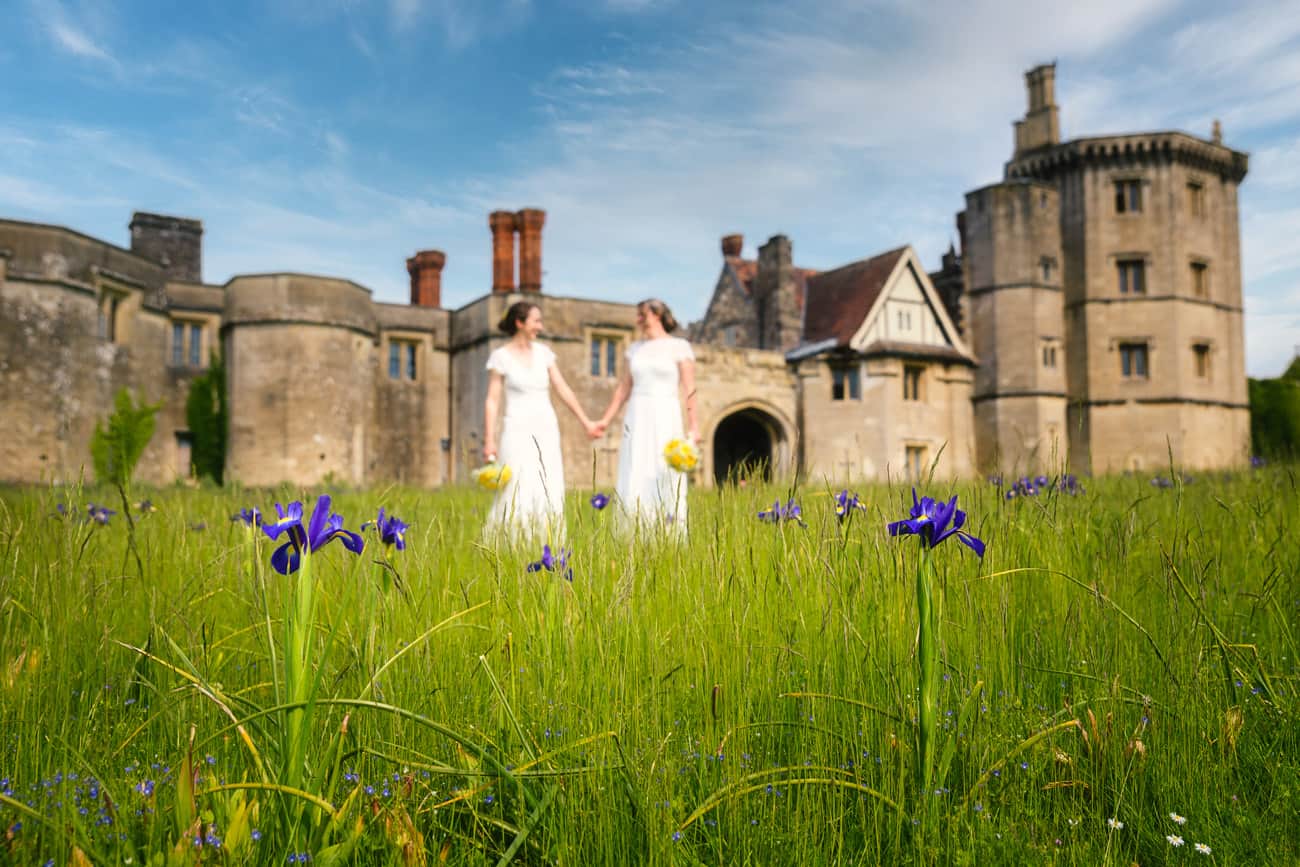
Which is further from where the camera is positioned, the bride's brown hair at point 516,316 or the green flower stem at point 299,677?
the bride's brown hair at point 516,316

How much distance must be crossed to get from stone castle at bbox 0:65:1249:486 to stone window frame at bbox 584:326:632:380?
0.08 metres

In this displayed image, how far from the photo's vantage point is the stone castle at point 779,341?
23.0 metres

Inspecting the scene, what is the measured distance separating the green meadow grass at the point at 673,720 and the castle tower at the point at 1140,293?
102 feet

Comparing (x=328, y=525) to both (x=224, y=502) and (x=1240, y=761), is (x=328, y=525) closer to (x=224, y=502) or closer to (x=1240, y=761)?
(x=1240, y=761)

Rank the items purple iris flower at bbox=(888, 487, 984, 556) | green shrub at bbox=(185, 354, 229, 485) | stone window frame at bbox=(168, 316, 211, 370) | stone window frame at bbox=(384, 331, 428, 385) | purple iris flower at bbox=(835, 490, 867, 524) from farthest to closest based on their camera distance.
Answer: stone window frame at bbox=(384, 331, 428, 385), stone window frame at bbox=(168, 316, 211, 370), green shrub at bbox=(185, 354, 229, 485), purple iris flower at bbox=(835, 490, 867, 524), purple iris flower at bbox=(888, 487, 984, 556)

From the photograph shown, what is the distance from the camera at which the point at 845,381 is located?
95.6ft

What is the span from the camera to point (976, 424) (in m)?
31.6

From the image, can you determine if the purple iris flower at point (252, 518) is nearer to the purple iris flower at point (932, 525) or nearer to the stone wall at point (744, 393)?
the purple iris flower at point (932, 525)

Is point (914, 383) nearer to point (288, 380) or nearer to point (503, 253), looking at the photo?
point (503, 253)

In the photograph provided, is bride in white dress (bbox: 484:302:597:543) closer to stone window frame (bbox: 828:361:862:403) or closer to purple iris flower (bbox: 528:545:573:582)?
purple iris flower (bbox: 528:545:573:582)

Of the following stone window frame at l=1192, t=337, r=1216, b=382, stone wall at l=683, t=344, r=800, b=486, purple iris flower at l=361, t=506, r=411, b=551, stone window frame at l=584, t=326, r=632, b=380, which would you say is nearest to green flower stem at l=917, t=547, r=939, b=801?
purple iris flower at l=361, t=506, r=411, b=551

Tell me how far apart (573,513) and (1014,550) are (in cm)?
235

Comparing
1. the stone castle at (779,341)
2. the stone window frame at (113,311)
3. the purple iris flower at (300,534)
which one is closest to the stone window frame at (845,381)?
the stone castle at (779,341)

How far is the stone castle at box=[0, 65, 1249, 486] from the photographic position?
2300 cm
